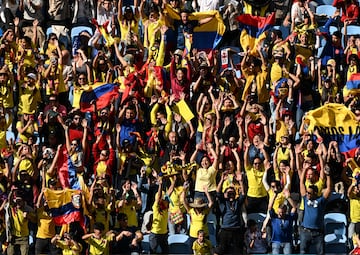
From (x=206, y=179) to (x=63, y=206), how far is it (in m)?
2.14

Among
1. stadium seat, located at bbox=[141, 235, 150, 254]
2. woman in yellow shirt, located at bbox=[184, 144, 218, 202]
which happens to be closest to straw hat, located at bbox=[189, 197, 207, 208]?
woman in yellow shirt, located at bbox=[184, 144, 218, 202]

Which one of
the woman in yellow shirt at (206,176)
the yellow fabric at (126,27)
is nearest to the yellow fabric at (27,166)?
the woman in yellow shirt at (206,176)

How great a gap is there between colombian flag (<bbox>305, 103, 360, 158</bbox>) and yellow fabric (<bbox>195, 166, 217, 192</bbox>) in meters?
1.83

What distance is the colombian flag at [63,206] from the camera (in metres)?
23.6

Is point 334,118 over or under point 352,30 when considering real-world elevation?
under

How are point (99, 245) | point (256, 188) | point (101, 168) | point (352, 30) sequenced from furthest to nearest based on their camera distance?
point (352, 30)
point (101, 168)
point (256, 188)
point (99, 245)

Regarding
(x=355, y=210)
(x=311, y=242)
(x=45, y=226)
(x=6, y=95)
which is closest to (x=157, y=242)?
(x=45, y=226)

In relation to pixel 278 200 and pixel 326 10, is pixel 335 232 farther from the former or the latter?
pixel 326 10

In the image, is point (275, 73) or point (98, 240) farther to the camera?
point (275, 73)

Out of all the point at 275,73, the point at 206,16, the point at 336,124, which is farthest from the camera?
the point at 206,16

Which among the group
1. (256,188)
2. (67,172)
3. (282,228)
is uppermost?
(67,172)

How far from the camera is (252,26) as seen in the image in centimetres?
2642

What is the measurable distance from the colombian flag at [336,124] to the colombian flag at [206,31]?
96.9 inches

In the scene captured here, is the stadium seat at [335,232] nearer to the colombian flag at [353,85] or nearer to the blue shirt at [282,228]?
the blue shirt at [282,228]
